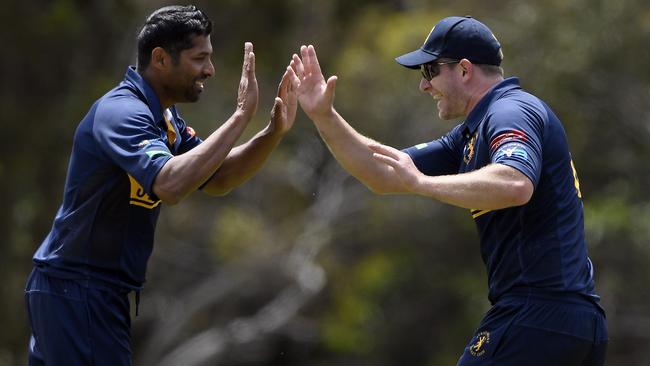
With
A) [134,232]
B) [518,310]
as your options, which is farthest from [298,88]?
[518,310]

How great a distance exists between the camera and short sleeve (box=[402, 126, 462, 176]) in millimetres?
6730

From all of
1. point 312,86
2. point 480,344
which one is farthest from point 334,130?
point 480,344

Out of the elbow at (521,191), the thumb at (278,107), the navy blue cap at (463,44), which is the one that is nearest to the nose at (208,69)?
the thumb at (278,107)

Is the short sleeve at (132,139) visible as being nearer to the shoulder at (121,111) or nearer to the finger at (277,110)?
the shoulder at (121,111)

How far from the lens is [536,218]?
19.2 feet

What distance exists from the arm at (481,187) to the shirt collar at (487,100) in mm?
589

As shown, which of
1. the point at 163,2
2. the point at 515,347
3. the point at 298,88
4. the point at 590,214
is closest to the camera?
the point at 515,347

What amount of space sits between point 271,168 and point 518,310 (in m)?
15.2

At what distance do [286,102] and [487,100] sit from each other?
1168 mm

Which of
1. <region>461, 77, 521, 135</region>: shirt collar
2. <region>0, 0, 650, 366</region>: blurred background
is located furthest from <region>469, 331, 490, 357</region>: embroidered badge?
<region>0, 0, 650, 366</region>: blurred background

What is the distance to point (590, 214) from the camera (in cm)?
1845

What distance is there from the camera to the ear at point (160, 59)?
6387mm

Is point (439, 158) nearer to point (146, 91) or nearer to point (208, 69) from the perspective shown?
point (208, 69)

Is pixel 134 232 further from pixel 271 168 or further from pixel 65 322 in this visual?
pixel 271 168
